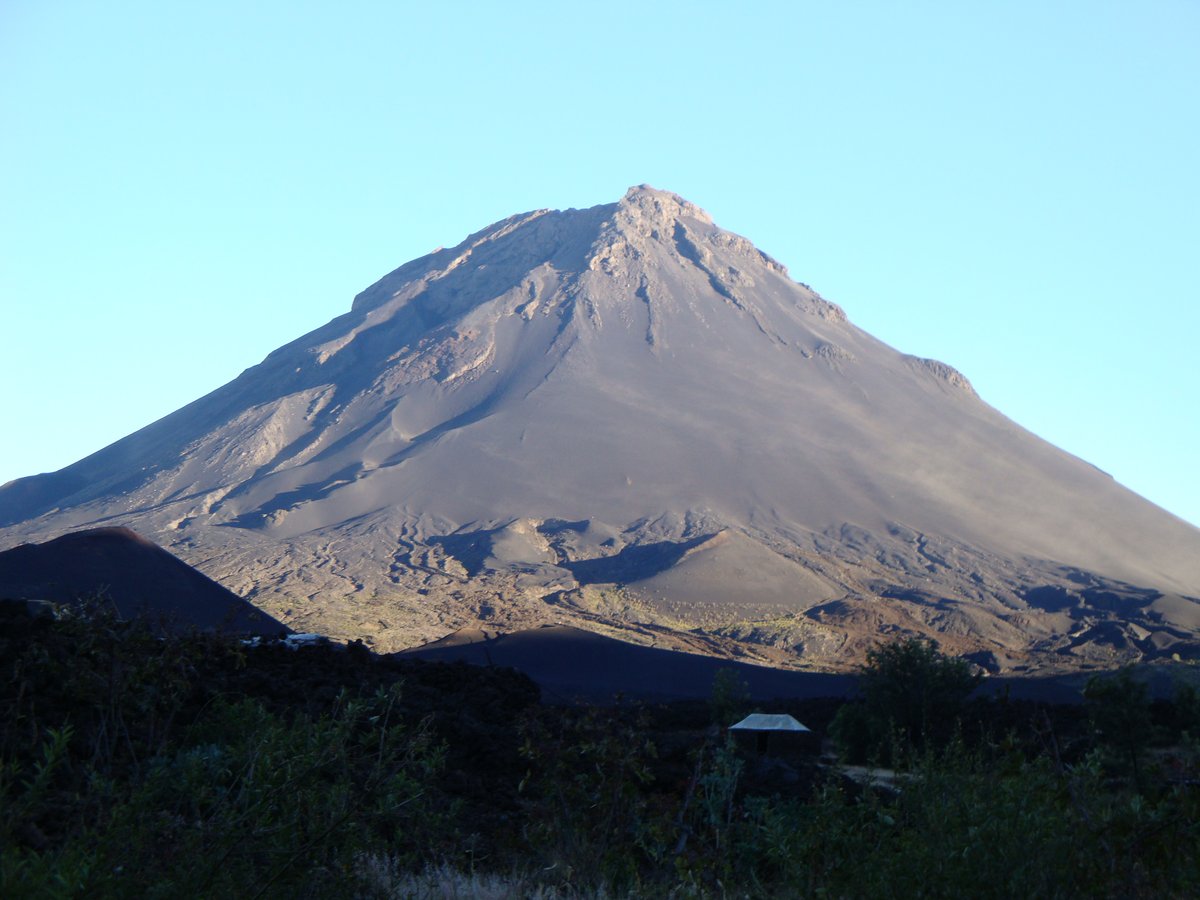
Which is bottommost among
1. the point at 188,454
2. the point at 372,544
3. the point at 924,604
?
the point at 924,604

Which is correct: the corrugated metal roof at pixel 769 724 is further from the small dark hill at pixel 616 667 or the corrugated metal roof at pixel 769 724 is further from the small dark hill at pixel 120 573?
the small dark hill at pixel 616 667

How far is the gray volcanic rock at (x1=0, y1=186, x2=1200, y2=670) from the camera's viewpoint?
74938 mm

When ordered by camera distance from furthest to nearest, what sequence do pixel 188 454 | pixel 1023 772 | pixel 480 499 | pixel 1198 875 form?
pixel 188 454 → pixel 480 499 → pixel 1023 772 → pixel 1198 875

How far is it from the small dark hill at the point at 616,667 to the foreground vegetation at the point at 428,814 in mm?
36921

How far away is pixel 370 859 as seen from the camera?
6.79 m

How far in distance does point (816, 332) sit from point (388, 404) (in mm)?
53995

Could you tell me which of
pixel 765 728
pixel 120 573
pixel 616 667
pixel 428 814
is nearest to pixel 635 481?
pixel 616 667

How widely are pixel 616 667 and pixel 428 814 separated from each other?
44.5 meters

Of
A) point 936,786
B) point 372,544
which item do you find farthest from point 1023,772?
point 372,544

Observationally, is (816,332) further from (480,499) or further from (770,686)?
(770,686)

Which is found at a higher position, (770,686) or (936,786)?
(936,786)

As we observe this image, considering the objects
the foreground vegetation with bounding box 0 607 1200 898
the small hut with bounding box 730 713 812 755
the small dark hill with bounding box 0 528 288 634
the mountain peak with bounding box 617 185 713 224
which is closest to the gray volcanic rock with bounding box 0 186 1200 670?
the mountain peak with bounding box 617 185 713 224

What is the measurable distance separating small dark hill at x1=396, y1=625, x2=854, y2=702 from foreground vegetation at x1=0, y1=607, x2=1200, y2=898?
36.9 metres

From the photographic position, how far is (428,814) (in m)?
7.16
